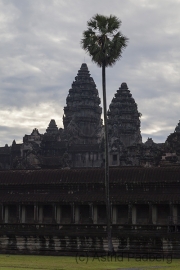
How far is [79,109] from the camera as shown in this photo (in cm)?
13650

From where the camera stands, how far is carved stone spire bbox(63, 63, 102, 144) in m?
133

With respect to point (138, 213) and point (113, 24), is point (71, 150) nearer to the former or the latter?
point (138, 213)

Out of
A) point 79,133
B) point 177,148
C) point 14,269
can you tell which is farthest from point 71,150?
point 14,269

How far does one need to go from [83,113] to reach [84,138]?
7.12 meters

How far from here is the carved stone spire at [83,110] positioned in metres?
133

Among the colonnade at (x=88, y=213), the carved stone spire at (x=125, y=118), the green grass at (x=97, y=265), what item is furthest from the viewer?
the carved stone spire at (x=125, y=118)

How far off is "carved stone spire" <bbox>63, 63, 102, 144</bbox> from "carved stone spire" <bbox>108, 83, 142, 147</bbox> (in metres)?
9.28

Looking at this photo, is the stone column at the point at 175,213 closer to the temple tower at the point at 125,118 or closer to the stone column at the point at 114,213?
the stone column at the point at 114,213

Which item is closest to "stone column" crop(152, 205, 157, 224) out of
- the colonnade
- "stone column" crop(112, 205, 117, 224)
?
the colonnade

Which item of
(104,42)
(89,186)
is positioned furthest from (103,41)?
(89,186)

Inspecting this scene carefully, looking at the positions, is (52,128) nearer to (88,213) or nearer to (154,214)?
(88,213)

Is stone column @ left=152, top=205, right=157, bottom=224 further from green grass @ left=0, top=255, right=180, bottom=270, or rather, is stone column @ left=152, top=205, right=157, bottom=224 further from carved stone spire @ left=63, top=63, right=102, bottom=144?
carved stone spire @ left=63, top=63, right=102, bottom=144

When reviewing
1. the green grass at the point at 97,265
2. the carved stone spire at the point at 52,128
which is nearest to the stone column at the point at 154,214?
the green grass at the point at 97,265

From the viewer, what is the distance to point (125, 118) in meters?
126
